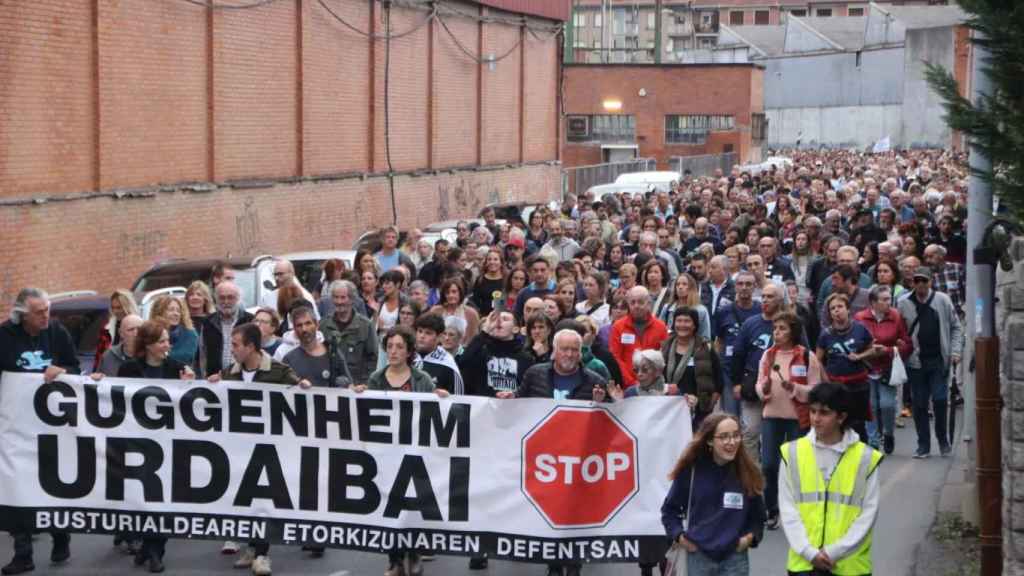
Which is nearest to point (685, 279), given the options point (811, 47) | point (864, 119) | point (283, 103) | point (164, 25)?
point (164, 25)

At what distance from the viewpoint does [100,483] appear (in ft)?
35.2

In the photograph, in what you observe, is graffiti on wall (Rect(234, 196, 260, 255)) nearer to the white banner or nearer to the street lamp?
the white banner

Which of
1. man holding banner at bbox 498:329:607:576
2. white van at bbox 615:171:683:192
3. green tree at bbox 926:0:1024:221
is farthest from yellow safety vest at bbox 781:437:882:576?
white van at bbox 615:171:683:192

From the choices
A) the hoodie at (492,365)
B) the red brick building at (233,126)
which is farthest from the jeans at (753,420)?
the red brick building at (233,126)

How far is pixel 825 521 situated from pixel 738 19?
5149 inches

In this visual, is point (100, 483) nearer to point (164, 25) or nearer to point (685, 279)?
point (685, 279)

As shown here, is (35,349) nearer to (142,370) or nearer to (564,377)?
(142,370)

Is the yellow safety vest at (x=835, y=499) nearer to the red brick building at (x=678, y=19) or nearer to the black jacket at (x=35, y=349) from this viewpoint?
the black jacket at (x=35, y=349)

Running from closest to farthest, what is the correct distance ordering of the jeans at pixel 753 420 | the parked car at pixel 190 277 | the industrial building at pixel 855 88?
1. the jeans at pixel 753 420
2. the parked car at pixel 190 277
3. the industrial building at pixel 855 88

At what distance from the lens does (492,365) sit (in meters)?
11.8

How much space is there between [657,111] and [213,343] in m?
57.6

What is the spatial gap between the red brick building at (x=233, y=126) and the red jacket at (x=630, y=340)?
40.3 feet

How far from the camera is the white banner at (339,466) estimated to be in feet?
33.7

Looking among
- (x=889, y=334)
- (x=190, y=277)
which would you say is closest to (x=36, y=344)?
(x=889, y=334)
